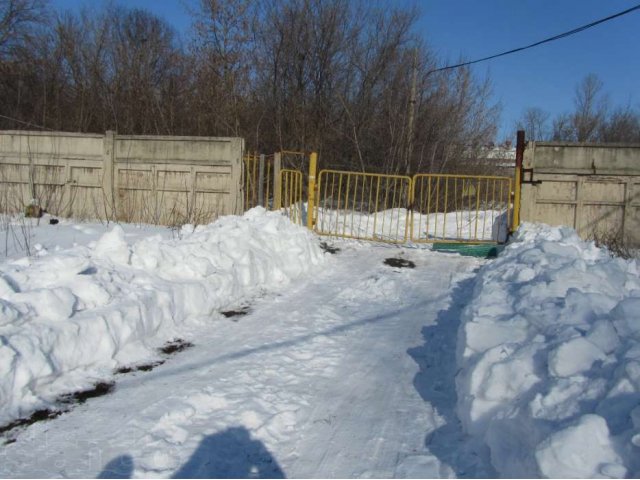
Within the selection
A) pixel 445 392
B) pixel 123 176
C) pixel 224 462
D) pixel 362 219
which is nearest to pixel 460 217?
pixel 362 219

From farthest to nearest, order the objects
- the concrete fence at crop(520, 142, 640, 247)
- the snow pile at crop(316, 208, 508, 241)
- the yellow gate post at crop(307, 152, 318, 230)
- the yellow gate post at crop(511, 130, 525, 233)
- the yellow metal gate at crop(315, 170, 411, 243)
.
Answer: the snow pile at crop(316, 208, 508, 241) → the yellow metal gate at crop(315, 170, 411, 243) → the yellow gate post at crop(307, 152, 318, 230) → the concrete fence at crop(520, 142, 640, 247) → the yellow gate post at crop(511, 130, 525, 233)

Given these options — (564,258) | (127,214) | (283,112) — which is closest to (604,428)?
(564,258)

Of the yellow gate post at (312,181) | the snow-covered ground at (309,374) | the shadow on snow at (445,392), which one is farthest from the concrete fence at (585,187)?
the shadow on snow at (445,392)

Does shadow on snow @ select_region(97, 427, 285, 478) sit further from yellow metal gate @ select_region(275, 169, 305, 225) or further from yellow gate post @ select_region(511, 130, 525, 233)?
yellow gate post @ select_region(511, 130, 525, 233)

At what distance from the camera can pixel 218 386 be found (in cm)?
405

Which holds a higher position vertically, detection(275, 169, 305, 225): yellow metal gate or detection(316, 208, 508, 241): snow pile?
detection(275, 169, 305, 225): yellow metal gate

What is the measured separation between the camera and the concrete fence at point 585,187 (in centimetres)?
1145

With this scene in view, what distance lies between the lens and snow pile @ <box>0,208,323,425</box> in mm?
3827

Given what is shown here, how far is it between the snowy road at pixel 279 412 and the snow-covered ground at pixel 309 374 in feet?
0.05

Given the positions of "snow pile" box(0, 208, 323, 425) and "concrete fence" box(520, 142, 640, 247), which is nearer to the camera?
"snow pile" box(0, 208, 323, 425)

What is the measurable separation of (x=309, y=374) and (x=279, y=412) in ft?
2.55

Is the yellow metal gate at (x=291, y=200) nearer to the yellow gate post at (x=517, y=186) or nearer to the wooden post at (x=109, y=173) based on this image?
the wooden post at (x=109, y=173)

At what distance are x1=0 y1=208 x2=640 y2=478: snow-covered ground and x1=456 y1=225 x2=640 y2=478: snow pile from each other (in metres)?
0.01

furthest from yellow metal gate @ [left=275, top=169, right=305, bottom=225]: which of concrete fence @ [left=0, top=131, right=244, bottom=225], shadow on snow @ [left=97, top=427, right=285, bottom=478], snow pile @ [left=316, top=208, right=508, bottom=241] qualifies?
shadow on snow @ [left=97, top=427, right=285, bottom=478]
